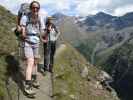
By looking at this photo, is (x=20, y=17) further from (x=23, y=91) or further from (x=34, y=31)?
(x=23, y=91)

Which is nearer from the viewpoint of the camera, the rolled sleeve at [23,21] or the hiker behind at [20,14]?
the rolled sleeve at [23,21]

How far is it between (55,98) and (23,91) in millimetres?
1635

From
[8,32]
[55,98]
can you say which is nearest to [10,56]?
[55,98]

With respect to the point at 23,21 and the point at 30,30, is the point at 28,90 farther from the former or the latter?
the point at 23,21

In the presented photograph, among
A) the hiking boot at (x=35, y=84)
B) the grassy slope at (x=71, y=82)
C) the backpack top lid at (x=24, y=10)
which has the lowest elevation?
the grassy slope at (x=71, y=82)

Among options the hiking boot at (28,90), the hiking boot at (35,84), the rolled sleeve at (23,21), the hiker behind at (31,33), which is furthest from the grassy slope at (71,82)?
the rolled sleeve at (23,21)

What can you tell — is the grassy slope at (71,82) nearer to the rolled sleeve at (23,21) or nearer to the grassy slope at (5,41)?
the grassy slope at (5,41)

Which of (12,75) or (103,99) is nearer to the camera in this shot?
(12,75)

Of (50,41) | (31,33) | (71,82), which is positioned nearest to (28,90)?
(31,33)

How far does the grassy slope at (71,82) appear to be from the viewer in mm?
15836

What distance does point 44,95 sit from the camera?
13.3 metres

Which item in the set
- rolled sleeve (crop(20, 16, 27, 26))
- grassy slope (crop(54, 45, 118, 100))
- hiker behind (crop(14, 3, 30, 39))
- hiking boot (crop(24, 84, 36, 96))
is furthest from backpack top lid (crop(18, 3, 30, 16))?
grassy slope (crop(54, 45, 118, 100))

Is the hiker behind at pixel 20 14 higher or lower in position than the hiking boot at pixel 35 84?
higher

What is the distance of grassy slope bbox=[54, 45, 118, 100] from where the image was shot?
15.8 metres
